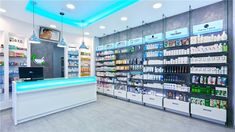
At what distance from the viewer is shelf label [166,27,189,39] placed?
3566 millimetres

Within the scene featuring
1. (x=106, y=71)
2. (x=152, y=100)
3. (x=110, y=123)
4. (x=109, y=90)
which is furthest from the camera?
(x=106, y=71)

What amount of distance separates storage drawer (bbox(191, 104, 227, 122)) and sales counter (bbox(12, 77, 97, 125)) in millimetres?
3646

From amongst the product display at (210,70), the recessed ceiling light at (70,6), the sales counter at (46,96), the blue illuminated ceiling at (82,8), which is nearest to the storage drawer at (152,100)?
the product display at (210,70)

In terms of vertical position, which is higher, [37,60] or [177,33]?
[177,33]

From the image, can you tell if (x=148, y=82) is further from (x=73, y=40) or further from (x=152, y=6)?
(x=73, y=40)

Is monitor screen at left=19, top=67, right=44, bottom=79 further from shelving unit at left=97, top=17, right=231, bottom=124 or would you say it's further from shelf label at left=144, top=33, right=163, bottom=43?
shelf label at left=144, top=33, right=163, bottom=43

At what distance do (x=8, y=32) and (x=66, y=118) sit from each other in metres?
3.71

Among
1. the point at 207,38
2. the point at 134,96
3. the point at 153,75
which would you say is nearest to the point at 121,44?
the point at 153,75

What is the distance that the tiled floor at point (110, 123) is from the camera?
109 inches

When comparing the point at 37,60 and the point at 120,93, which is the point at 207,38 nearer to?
the point at 120,93

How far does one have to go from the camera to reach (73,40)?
6.27 metres

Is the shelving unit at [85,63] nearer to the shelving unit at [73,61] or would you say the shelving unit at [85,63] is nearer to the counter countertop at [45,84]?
the shelving unit at [73,61]

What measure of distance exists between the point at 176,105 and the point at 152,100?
2.65 ft

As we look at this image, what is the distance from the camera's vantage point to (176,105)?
366 centimetres
